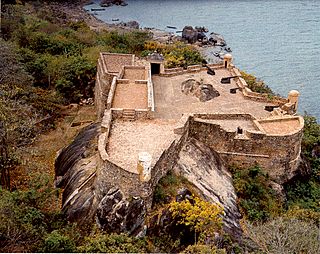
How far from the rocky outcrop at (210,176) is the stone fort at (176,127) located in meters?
0.09

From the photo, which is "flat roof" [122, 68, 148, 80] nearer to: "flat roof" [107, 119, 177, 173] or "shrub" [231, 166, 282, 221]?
"flat roof" [107, 119, 177, 173]

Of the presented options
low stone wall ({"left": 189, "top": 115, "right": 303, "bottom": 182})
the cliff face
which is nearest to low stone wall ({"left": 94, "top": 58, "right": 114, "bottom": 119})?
the cliff face

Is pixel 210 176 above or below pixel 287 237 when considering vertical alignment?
→ below

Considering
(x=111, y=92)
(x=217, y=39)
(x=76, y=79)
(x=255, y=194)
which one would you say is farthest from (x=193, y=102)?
(x=217, y=39)

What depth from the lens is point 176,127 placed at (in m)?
26.0

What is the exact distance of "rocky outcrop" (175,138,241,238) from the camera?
23.9 metres

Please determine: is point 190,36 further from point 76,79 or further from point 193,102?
point 193,102

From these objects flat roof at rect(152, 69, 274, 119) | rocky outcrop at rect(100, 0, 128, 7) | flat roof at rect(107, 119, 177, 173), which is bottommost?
rocky outcrop at rect(100, 0, 128, 7)

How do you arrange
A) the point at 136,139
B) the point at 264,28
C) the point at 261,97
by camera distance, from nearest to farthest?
the point at 136,139, the point at 261,97, the point at 264,28

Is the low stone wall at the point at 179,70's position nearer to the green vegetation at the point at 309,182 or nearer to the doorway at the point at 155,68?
the doorway at the point at 155,68

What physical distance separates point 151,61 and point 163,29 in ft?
159

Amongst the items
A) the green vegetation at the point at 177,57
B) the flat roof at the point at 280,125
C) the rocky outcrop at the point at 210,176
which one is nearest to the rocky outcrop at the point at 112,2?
the green vegetation at the point at 177,57

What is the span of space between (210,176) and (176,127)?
3.54 m

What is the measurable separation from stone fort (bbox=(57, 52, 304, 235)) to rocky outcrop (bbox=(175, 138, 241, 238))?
93mm
